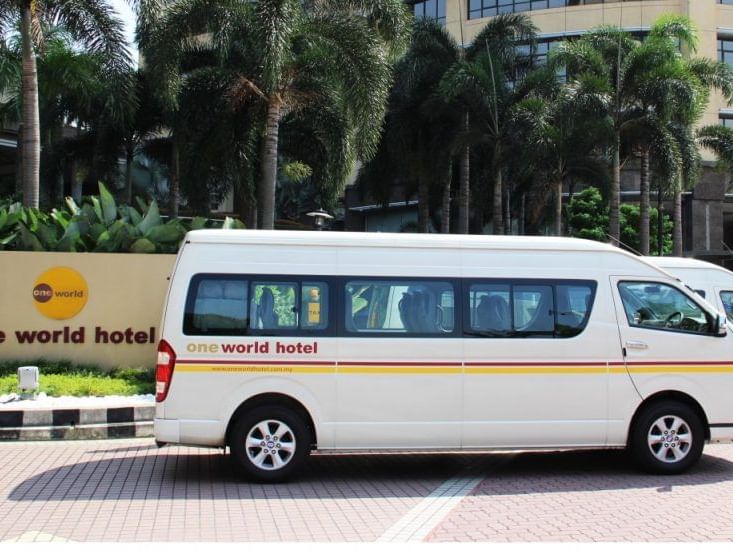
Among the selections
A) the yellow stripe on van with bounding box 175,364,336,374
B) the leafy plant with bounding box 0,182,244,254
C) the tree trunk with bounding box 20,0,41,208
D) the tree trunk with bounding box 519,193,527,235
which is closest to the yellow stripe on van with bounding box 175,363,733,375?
the yellow stripe on van with bounding box 175,364,336,374

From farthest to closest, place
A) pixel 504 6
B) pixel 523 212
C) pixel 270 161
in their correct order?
1. pixel 504 6
2. pixel 523 212
3. pixel 270 161

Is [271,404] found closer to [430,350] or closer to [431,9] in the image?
[430,350]

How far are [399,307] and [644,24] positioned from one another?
4221 centimetres

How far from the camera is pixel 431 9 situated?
48.2m

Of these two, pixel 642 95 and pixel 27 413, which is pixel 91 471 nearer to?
pixel 27 413

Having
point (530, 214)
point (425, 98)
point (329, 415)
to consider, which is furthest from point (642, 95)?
point (329, 415)

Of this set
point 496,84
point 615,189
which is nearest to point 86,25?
point 496,84

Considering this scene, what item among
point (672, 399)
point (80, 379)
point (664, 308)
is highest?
point (664, 308)

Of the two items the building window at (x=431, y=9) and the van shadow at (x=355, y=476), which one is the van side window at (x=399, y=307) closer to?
the van shadow at (x=355, y=476)

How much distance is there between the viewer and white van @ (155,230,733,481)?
23.7 feet

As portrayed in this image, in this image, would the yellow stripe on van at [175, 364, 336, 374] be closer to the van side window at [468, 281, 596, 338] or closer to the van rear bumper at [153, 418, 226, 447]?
the van rear bumper at [153, 418, 226, 447]

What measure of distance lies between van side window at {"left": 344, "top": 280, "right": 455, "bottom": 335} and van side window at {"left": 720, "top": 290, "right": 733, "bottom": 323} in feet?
23.6

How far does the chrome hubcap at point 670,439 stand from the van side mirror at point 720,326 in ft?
3.23

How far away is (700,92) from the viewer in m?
25.5
